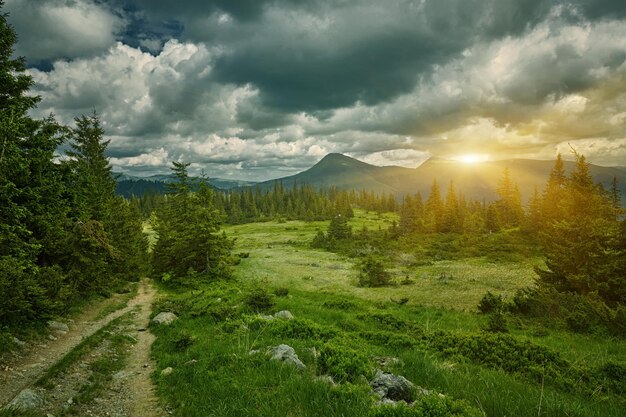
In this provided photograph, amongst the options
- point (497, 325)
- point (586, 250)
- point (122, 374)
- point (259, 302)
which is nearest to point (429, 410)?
point (122, 374)

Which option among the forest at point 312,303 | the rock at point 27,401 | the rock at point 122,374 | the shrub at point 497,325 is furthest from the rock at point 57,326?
the shrub at point 497,325

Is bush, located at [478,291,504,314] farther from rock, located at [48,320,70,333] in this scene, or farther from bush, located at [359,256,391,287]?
rock, located at [48,320,70,333]

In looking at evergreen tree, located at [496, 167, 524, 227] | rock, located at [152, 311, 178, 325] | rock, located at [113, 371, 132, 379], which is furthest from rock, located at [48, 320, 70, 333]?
evergreen tree, located at [496, 167, 524, 227]

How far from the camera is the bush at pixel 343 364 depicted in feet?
26.9

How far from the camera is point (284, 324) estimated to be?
45.3 ft

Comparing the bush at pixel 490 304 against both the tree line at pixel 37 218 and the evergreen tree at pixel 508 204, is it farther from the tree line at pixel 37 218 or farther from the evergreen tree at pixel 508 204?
the evergreen tree at pixel 508 204

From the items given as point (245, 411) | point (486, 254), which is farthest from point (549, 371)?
point (486, 254)

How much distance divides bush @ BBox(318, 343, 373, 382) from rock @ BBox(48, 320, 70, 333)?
14823 mm

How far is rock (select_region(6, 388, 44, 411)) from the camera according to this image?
8022 mm

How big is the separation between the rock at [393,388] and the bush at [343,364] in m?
0.66

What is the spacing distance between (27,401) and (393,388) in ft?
30.0

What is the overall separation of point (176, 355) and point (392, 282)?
25860 mm

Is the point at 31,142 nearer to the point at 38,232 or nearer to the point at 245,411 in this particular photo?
the point at 38,232

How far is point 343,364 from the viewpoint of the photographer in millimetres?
8539
